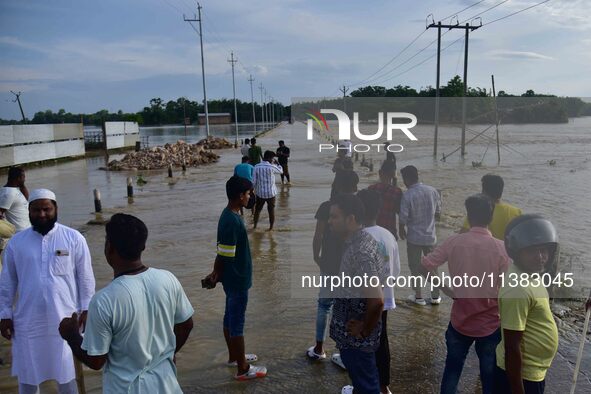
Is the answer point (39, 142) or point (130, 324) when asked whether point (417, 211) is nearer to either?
point (130, 324)

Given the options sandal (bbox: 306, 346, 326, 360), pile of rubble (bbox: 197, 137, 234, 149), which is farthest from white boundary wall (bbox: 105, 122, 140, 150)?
sandal (bbox: 306, 346, 326, 360)

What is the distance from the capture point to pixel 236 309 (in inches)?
154

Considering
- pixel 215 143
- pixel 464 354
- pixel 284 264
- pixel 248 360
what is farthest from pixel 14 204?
pixel 215 143

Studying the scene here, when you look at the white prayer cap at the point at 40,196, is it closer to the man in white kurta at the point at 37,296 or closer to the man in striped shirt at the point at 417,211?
the man in white kurta at the point at 37,296

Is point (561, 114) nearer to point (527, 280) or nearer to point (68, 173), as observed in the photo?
point (68, 173)

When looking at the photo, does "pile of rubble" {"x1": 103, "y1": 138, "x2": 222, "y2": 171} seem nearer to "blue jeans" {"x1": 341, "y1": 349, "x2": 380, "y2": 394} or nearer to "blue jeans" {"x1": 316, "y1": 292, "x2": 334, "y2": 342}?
"blue jeans" {"x1": 316, "y1": 292, "x2": 334, "y2": 342}

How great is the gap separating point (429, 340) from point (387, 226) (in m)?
1.28

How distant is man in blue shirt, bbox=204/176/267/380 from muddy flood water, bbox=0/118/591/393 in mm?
610

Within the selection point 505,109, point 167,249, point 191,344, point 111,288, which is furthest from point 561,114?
point 111,288

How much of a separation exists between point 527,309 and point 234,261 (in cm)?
221

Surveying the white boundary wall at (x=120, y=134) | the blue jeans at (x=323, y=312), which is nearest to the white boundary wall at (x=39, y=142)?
the white boundary wall at (x=120, y=134)

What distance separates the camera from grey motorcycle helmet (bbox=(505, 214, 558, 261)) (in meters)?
2.48

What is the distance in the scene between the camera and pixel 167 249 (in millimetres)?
9180

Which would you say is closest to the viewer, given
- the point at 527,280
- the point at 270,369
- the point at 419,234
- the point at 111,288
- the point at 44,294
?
the point at 111,288
